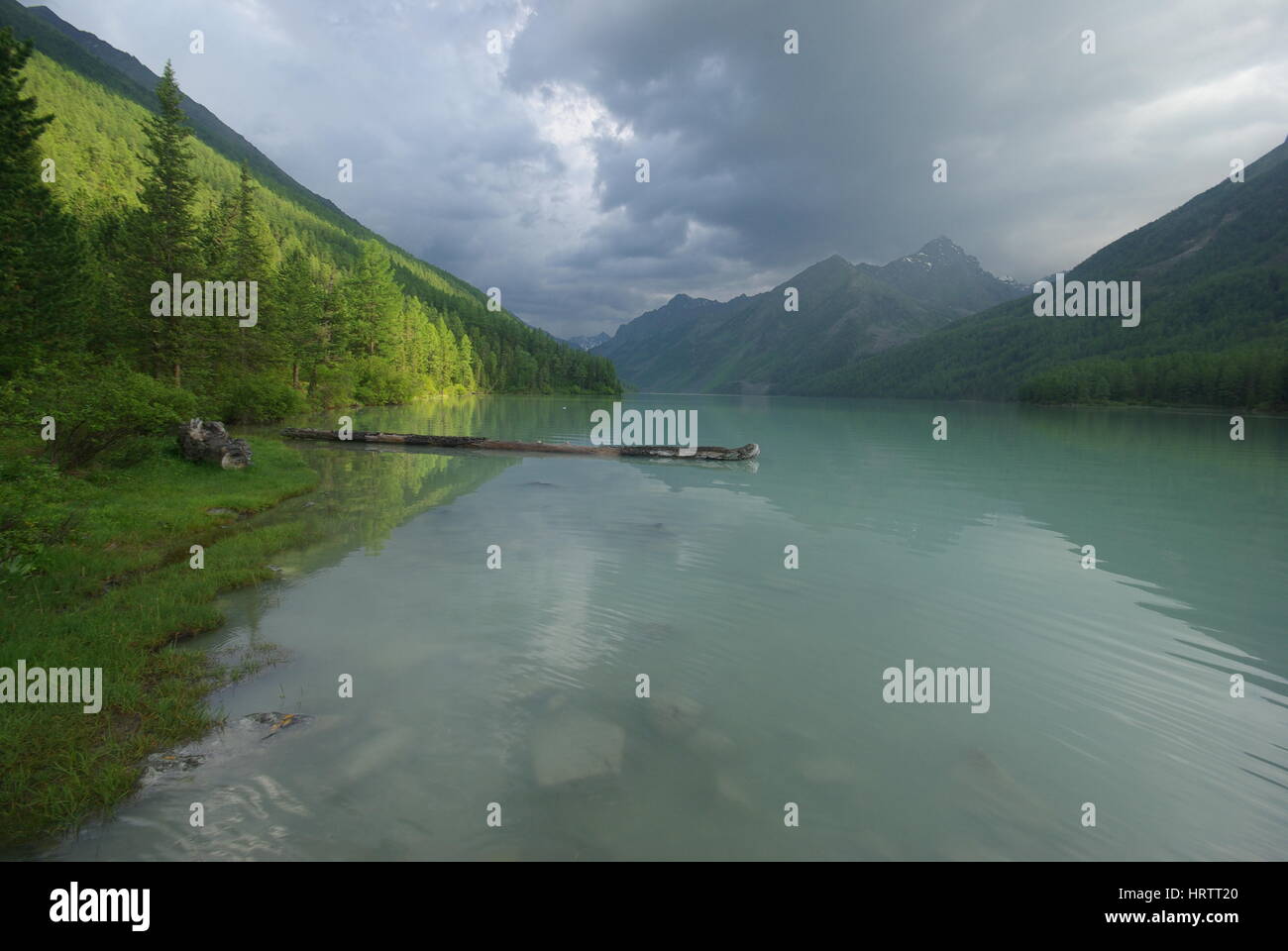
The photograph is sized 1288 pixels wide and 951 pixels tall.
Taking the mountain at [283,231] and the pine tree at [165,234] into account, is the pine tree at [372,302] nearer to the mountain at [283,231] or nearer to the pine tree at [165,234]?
the mountain at [283,231]

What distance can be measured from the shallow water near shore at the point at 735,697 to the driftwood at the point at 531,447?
15.9 m

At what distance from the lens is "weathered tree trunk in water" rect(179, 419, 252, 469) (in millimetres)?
23359

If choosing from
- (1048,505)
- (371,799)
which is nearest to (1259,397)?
(1048,505)

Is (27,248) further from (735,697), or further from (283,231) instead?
(283,231)

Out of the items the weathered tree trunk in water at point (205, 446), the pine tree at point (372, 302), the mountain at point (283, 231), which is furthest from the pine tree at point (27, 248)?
the pine tree at point (372, 302)

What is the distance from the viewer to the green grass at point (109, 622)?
19.4 feet

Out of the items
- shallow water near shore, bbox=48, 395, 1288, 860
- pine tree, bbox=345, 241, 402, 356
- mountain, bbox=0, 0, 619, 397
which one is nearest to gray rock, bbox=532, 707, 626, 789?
shallow water near shore, bbox=48, 395, 1288, 860

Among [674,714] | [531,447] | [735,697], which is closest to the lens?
[674,714]

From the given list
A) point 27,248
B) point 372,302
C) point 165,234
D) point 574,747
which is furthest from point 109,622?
point 372,302

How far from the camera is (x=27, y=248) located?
78.6 ft

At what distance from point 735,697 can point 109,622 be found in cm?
1023
